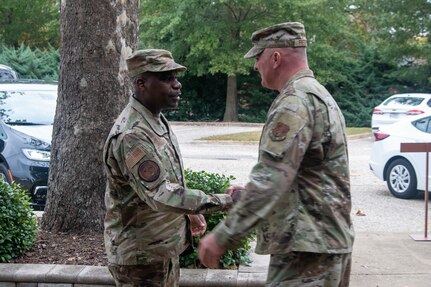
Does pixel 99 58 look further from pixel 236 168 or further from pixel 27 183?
pixel 236 168

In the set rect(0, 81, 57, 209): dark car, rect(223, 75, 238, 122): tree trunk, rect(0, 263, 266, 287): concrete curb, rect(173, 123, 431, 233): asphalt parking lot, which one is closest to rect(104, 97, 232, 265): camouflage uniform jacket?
rect(0, 263, 266, 287): concrete curb

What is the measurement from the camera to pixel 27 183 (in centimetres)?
892

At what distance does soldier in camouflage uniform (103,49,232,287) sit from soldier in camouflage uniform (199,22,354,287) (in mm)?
534

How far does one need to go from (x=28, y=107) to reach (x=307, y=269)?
8.13m

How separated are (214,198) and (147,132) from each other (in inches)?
19.8

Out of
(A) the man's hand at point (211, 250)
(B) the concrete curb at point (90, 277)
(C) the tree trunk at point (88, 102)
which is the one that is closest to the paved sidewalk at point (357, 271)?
(B) the concrete curb at point (90, 277)

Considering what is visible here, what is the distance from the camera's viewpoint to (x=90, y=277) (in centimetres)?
508

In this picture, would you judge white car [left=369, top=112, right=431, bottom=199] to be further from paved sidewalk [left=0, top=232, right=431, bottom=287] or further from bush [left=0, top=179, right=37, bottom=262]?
bush [left=0, top=179, right=37, bottom=262]

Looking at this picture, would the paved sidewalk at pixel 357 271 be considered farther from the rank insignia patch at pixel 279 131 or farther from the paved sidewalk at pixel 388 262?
the rank insignia patch at pixel 279 131

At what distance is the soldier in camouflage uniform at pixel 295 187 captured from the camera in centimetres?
289

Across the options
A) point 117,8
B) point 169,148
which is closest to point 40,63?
point 117,8

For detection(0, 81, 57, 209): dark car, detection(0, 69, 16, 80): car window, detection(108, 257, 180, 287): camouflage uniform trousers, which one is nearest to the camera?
detection(108, 257, 180, 287): camouflage uniform trousers

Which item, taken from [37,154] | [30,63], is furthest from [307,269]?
[30,63]

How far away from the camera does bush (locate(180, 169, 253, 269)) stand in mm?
5467
